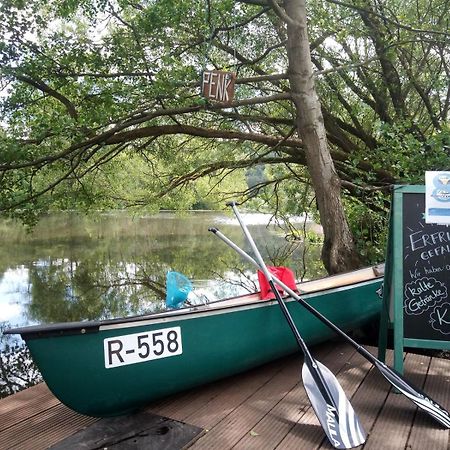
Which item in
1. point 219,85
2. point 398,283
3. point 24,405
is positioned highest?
point 219,85

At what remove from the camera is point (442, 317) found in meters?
2.84

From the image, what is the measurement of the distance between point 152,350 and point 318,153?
120 inches

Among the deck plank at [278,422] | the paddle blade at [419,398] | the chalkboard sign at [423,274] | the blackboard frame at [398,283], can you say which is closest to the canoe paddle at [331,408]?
the deck plank at [278,422]

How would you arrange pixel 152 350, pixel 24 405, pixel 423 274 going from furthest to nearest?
pixel 423 274 < pixel 24 405 < pixel 152 350

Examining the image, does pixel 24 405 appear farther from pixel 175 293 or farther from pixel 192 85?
pixel 192 85

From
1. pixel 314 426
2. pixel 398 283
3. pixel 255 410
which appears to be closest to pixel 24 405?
pixel 255 410

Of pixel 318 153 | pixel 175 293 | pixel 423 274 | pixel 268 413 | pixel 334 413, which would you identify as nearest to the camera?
pixel 334 413

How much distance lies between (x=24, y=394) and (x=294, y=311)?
191 cm

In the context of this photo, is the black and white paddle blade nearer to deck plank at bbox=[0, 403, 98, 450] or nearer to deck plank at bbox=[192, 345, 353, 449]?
deck plank at bbox=[192, 345, 353, 449]

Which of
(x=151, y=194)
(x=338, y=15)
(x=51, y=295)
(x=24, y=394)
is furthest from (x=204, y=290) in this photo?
(x=24, y=394)

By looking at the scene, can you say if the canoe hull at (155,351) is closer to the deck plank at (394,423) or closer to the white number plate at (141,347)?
the white number plate at (141,347)

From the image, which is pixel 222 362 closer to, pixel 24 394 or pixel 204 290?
pixel 24 394

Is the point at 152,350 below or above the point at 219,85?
below

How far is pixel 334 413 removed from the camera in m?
2.32
